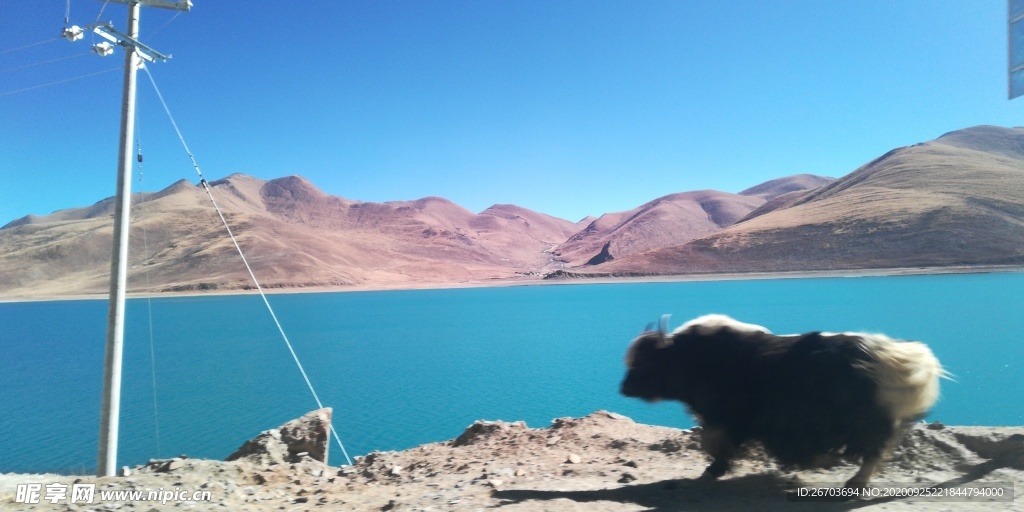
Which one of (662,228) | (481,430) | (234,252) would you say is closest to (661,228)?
(662,228)

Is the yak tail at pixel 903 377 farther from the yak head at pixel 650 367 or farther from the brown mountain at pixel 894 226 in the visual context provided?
the brown mountain at pixel 894 226

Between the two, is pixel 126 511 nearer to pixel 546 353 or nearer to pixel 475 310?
pixel 546 353

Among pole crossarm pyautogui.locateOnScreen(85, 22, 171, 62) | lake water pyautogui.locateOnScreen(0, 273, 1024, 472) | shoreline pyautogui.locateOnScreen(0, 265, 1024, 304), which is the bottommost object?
lake water pyautogui.locateOnScreen(0, 273, 1024, 472)

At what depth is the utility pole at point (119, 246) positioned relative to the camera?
579 cm

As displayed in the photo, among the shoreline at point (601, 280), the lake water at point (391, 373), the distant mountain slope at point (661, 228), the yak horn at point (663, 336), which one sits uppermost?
the distant mountain slope at point (661, 228)

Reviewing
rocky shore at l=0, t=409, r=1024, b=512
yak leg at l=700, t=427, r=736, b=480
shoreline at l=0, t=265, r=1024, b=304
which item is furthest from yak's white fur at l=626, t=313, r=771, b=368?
shoreline at l=0, t=265, r=1024, b=304

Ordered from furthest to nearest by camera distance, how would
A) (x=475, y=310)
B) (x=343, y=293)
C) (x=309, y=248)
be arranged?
(x=309, y=248)
(x=343, y=293)
(x=475, y=310)

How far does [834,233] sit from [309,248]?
91195 millimetres

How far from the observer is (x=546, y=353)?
2369 cm

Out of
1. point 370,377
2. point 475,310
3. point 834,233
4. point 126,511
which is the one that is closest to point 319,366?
point 370,377

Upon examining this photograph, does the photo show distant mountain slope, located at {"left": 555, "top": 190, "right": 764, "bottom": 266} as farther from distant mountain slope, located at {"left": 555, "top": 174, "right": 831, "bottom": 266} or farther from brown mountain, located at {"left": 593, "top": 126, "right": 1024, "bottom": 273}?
brown mountain, located at {"left": 593, "top": 126, "right": 1024, "bottom": 273}

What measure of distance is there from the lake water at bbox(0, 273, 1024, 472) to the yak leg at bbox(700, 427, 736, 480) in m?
7.45

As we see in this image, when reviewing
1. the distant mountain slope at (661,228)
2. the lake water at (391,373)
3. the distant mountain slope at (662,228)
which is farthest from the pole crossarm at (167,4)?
the distant mountain slope at (662,228)

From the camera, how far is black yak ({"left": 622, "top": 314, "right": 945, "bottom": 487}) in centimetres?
379
